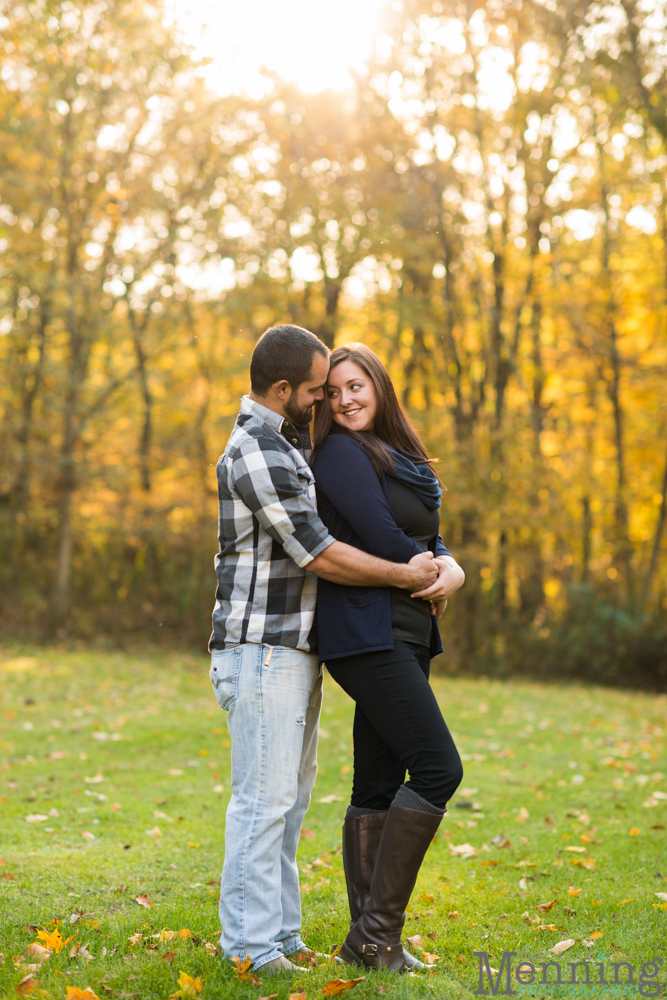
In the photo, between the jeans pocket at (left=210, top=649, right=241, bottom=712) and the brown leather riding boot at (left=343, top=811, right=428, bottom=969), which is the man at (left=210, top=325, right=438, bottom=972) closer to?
the jeans pocket at (left=210, top=649, right=241, bottom=712)

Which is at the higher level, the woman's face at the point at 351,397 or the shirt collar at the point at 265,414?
the woman's face at the point at 351,397

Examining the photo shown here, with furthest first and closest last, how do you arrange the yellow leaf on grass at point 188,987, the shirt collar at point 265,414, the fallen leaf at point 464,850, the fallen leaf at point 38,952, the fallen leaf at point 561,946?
the fallen leaf at point 464,850
the fallen leaf at point 561,946
the fallen leaf at point 38,952
the shirt collar at point 265,414
the yellow leaf on grass at point 188,987

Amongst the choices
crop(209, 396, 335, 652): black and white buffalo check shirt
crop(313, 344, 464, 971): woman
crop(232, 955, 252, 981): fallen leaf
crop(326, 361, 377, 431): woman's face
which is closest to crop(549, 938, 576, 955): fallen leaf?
crop(313, 344, 464, 971): woman

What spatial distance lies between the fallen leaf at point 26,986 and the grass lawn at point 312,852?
0.01m

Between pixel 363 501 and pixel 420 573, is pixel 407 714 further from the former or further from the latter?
pixel 363 501

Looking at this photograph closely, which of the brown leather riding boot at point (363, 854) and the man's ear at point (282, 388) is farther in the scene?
the brown leather riding boot at point (363, 854)

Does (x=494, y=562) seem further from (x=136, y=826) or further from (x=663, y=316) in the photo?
(x=136, y=826)

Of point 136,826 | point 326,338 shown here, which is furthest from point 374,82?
point 136,826

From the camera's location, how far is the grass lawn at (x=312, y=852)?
3.04 meters

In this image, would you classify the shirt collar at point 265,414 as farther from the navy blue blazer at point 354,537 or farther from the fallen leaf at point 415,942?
the fallen leaf at point 415,942

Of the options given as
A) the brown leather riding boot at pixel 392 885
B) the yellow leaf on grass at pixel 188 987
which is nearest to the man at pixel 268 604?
the yellow leaf on grass at pixel 188 987

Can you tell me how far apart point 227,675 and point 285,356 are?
3.48ft

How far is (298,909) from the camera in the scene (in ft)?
10.2

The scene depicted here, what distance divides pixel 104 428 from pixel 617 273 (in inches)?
388
